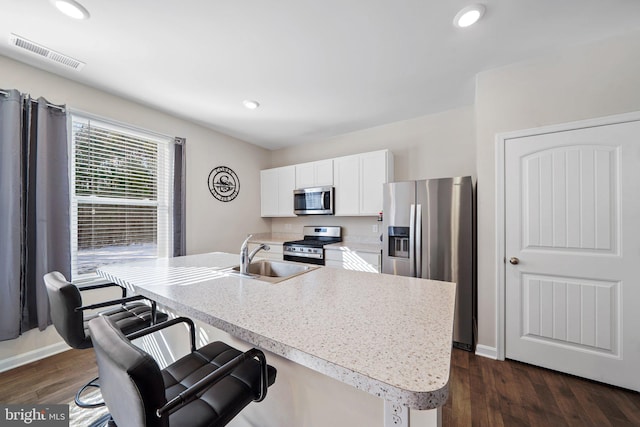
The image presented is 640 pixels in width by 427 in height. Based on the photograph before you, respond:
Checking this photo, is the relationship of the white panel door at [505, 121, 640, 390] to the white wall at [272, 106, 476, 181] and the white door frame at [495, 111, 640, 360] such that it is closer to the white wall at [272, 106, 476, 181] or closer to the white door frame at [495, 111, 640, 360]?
the white door frame at [495, 111, 640, 360]

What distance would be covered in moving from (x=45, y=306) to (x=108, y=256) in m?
0.63

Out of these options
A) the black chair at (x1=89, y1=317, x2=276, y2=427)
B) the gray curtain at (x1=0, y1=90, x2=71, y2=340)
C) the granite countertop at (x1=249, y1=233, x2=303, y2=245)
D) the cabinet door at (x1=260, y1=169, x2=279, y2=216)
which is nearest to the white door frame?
the black chair at (x1=89, y1=317, x2=276, y2=427)

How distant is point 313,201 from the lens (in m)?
3.74

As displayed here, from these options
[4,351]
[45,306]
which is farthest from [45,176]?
[4,351]

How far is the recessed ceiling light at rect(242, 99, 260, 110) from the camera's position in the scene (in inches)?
109

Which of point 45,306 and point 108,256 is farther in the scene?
point 108,256

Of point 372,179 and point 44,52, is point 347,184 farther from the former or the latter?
point 44,52

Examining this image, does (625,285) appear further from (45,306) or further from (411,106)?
(45,306)

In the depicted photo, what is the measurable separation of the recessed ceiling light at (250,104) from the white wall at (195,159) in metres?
1.07

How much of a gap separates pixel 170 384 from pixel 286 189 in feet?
11.0

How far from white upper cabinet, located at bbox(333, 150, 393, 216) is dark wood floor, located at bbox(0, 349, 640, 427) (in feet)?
6.35

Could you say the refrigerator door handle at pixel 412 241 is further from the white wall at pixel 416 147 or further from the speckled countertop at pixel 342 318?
the speckled countertop at pixel 342 318

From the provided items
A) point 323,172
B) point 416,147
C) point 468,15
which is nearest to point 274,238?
point 323,172

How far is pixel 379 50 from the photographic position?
75.6 inches
